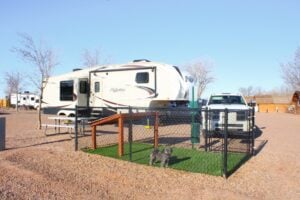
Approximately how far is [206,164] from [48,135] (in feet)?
23.2

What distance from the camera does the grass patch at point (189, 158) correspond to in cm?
841

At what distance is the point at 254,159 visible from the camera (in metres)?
9.82

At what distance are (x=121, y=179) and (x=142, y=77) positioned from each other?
11.5 m

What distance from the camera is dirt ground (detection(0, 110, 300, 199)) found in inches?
251

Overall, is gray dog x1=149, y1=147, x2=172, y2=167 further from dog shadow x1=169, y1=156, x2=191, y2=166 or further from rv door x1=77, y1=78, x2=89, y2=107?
rv door x1=77, y1=78, x2=89, y2=107

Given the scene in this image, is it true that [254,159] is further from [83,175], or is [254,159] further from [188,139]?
[83,175]

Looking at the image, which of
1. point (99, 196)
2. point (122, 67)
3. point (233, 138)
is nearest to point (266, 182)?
point (99, 196)

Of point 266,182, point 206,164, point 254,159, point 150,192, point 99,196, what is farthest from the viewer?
point 254,159

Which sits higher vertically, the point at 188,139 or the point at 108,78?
the point at 108,78

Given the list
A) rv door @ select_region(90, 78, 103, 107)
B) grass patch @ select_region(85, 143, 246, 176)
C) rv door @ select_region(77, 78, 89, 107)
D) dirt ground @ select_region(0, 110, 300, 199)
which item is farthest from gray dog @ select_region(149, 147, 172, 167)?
rv door @ select_region(77, 78, 89, 107)

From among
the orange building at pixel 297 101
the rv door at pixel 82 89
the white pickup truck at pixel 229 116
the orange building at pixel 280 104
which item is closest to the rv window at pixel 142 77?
the rv door at pixel 82 89

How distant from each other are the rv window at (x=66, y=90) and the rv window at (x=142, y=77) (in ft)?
13.2

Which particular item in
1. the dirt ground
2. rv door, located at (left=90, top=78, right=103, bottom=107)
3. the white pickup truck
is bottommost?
the dirt ground

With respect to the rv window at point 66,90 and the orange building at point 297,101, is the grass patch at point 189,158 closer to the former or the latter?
the rv window at point 66,90
